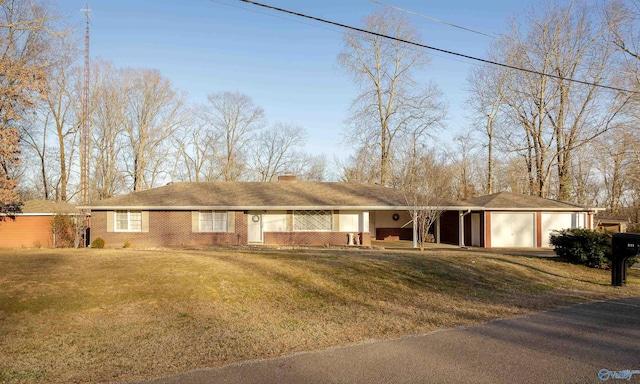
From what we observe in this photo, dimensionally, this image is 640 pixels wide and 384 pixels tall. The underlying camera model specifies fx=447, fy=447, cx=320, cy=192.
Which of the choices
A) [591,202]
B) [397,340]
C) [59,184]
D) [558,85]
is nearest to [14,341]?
[397,340]

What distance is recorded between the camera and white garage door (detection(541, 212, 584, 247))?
24359 millimetres

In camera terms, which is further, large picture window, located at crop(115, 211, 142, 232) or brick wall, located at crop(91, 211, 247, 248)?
large picture window, located at crop(115, 211, 142, 232)

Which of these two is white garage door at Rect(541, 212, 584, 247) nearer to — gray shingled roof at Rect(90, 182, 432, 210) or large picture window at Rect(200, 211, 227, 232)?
gray shingled roof at Rect(90, 182, 432, 210)

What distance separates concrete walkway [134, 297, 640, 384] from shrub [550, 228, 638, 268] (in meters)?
8.71

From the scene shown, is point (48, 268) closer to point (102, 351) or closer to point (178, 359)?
point (102, 351)

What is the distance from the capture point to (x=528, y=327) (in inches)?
297

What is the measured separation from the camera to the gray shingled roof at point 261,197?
22922 mm

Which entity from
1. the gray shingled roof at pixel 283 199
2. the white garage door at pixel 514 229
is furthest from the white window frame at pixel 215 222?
the white garage door at pixel 514 229

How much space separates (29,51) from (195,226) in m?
13.0

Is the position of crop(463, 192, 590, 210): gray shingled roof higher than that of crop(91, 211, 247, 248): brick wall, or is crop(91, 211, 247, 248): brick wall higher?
crop(463, 192, 590, 210): gray shingled roof

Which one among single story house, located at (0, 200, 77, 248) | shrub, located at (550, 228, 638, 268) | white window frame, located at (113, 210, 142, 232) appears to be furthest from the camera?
single story house, located at (0, 200, 77, 248)

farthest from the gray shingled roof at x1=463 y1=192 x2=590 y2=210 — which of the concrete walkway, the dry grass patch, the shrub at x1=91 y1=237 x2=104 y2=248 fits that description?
the shrub at x1=91 y1=237 x2=104 y2=248

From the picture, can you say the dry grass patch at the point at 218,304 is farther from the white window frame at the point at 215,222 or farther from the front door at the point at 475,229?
the front door at the point at 475,229

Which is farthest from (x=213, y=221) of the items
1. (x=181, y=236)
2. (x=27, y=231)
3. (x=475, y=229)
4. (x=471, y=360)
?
(x=471, y=360)
